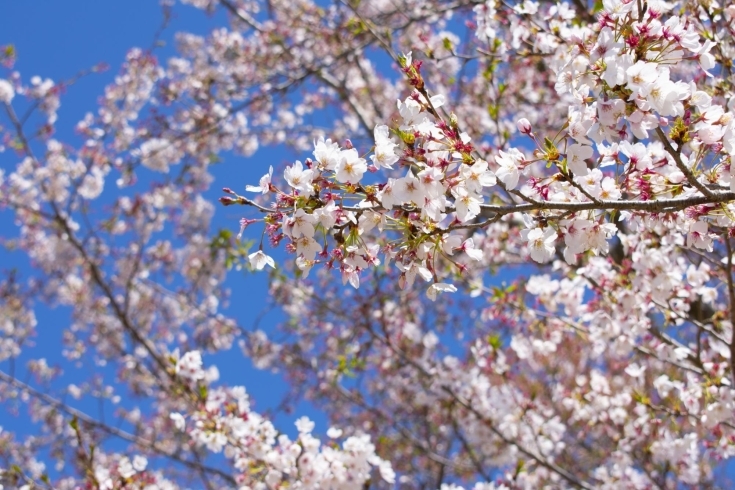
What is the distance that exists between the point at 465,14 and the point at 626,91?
519cm

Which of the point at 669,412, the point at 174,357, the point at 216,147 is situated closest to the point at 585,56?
the point at 669,412

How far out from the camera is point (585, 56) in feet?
6.24

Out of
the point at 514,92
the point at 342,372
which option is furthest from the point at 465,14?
the point at 342,372

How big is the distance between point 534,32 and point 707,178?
1767 mm

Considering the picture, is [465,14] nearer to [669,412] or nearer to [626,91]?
[669,412]

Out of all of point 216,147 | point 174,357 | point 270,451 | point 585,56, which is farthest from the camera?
point 216,147

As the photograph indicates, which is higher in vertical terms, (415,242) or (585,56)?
(585,56)

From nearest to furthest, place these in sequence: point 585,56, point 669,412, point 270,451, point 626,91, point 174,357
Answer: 1. point 626,91
2. point 585,56
3. point 669,412
4. point 270,451
5. point 174,357

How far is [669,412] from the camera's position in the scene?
3.44m

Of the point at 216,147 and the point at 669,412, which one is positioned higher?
the point at 216,147

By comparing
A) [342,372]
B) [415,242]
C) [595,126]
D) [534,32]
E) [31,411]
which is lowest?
[415,242]

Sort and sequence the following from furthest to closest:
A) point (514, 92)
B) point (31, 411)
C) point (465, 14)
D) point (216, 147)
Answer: point (31, 411) < point (216, 147) < point (465, 14) < point (514, 92)

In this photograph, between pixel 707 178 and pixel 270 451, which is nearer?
pixel 707 178

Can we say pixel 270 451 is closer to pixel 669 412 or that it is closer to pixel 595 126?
pixel 669 412
